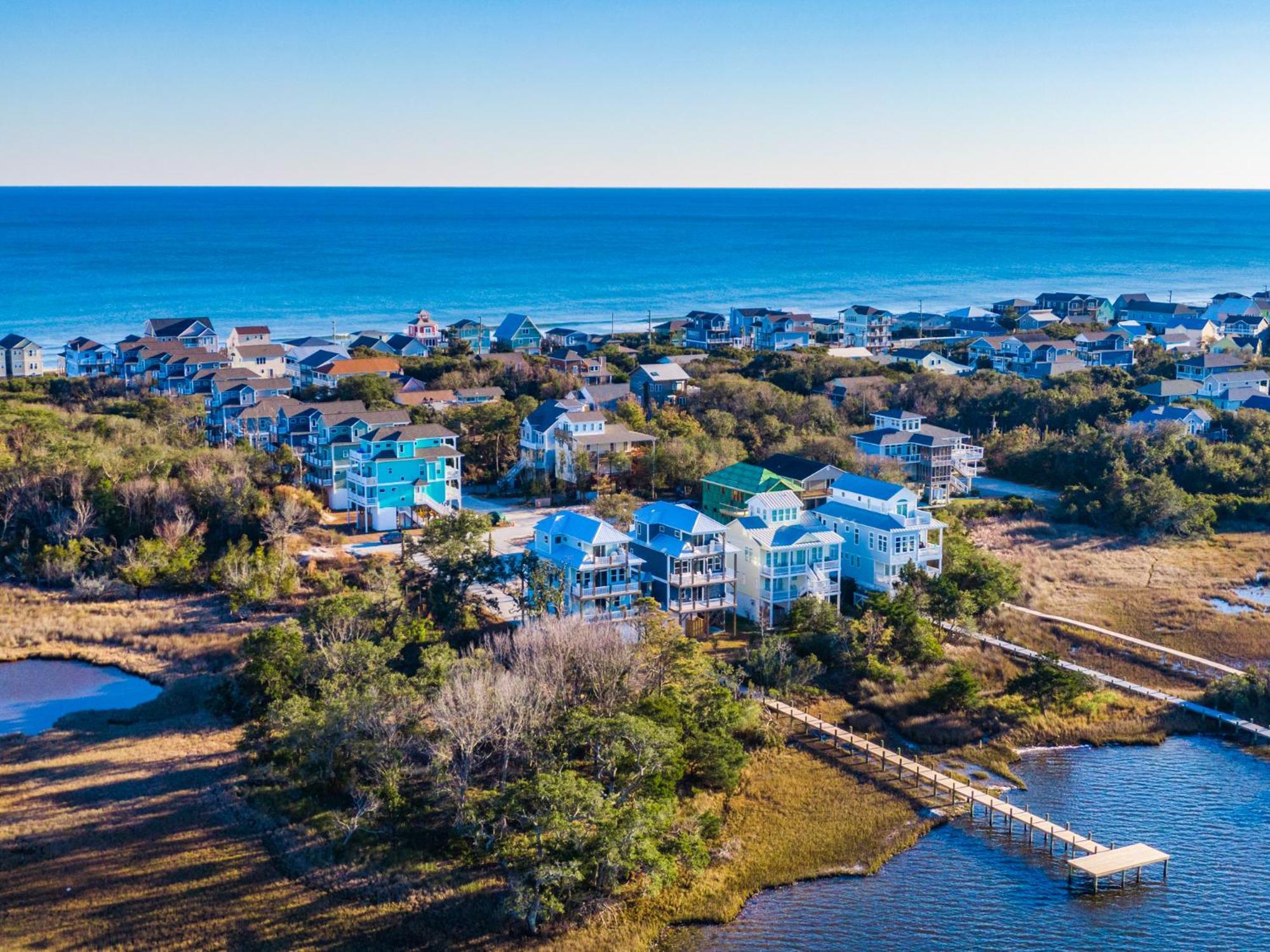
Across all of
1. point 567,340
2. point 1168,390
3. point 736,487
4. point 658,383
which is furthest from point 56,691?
point 567,340

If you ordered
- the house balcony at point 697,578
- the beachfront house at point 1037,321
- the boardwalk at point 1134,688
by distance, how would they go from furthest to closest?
the beachfront house at point 1037,321 < the house balcony at point 697,578 < the boardwalk at point 1134,688

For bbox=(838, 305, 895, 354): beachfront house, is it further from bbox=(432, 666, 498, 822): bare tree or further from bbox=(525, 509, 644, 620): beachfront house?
bbox=(432, 666, 498, 822): bare tree

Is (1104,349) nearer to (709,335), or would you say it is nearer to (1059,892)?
(709,335)

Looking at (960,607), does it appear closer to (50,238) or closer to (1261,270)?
(1261,270)

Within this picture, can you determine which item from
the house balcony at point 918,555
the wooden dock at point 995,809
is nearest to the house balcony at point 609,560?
the wooden dock at point 995,809

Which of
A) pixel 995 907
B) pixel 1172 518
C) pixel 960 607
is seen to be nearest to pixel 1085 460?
pixel 1172 518

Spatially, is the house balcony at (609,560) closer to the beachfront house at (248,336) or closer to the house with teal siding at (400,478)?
the house with teal siding at (400,478)

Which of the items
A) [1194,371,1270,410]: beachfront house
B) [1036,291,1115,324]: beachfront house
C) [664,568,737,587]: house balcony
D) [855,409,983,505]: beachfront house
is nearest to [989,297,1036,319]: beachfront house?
[1036,291,1115,324]: beachfront house

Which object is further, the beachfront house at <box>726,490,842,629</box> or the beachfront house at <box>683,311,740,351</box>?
the beachfront house at <box>683,311,740,351</box>
